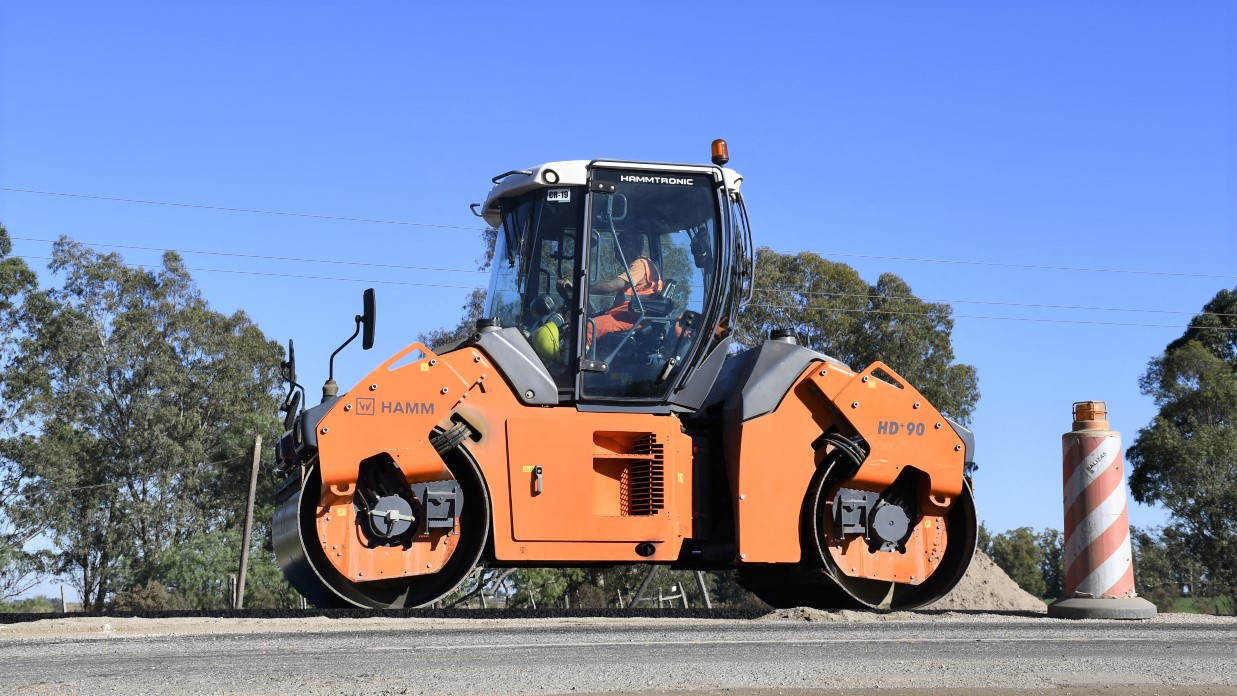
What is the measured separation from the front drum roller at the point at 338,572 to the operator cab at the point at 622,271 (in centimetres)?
103

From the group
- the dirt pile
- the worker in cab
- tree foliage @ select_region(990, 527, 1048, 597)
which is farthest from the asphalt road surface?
tree foliage @ select_region(990, 527, 1048, 597)

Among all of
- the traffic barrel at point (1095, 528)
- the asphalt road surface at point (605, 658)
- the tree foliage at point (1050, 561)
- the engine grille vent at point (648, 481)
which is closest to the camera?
the asphalt road surface at point (605, 658)

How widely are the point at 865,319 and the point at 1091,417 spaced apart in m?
31.9

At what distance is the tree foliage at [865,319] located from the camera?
40594mm

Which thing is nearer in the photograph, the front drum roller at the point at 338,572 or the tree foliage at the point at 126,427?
the front drum roller at the point at 338,572

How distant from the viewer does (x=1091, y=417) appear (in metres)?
9.74

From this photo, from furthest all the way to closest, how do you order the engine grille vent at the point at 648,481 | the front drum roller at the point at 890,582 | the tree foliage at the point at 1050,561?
the tree foliage at the point at 1050,561 < the front drum roller at the point at 890,582 < the engine grille vent at the point at 648,481

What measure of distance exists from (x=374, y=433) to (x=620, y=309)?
212 centimetres

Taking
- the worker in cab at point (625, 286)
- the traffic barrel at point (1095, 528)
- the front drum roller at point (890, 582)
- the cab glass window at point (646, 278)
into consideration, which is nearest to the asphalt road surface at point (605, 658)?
the traffic barrel at point (1095, 528)

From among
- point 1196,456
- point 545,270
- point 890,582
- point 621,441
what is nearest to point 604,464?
point 621,441

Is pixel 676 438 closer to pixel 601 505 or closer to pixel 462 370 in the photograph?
pixel 601 505

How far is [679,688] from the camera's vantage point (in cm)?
508

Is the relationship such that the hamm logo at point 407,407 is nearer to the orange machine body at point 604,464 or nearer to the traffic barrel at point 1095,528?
the orange machine body at point 604,464

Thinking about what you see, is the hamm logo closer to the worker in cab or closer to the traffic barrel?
the worker in cab
